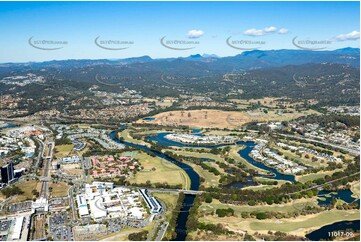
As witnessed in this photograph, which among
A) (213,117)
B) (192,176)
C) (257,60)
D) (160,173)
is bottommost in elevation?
(213,117)

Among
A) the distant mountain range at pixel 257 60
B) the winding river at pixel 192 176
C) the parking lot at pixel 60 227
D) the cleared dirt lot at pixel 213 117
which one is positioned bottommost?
the cleared dirt lot at pixel 213 117

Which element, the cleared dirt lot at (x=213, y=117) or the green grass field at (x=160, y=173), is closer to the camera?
the green grass field at (x=160, y=173)

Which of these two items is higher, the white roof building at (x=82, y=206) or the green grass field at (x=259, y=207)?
the white roof building at (x=82, y=206)

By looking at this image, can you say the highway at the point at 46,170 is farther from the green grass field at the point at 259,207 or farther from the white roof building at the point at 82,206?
the green grass field at the point at 259,207

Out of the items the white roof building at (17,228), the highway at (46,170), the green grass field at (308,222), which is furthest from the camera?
the highway at (46,170)

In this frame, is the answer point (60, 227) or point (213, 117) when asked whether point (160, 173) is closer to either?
point (60, 227)

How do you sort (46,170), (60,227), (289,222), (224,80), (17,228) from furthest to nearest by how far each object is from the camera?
(224,80), (46,170), (289,222), (60,227), (17,228)

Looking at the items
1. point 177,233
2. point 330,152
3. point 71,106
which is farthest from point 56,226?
point 71,106

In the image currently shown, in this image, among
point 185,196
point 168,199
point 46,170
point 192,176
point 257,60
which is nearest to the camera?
point 168,199

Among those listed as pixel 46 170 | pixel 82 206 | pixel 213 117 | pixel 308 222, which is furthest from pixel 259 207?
pixel 213 117

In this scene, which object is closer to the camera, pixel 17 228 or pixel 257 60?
pixel 17 228

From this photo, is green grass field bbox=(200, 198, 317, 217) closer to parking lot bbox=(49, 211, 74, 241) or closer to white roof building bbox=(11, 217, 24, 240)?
parking lot bbox=(49, 211, 74, 241)

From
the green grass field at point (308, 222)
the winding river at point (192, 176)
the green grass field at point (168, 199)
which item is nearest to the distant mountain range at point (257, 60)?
the winding river at point (192, 176)

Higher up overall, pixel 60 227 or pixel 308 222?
pixel 60 227
